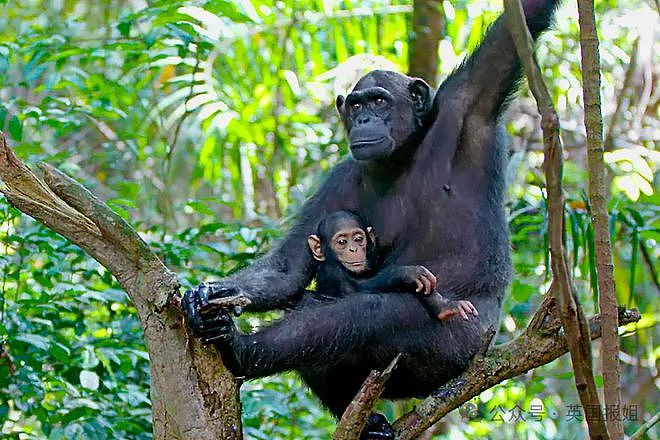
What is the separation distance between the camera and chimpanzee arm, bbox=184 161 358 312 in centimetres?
425

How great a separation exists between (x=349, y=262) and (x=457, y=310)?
2.22 feet

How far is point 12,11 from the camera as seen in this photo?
1016 centimetres

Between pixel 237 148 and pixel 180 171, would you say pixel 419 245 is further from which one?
pixel 180 171

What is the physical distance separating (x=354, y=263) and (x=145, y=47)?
2097 mm

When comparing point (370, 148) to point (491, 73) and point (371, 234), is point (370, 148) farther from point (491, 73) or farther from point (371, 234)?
point (491, 73)

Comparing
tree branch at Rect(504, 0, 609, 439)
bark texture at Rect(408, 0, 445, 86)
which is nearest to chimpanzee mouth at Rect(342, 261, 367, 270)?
tree branch at Rect(504, 0, 609, 439)

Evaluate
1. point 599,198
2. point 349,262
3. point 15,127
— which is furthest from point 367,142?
point 15,127

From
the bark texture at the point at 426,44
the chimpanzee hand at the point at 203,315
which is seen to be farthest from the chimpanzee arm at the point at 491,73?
the bark texture at the point at 426,44

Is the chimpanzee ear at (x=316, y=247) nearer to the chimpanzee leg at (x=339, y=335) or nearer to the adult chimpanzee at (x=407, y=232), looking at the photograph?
the adult chimpanzee at (x=407, y=232)

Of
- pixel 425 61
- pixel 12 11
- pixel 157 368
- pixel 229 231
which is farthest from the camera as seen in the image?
pixel 12 11

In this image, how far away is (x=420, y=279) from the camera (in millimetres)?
3939

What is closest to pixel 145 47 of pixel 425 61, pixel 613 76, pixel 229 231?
pixel 229 231

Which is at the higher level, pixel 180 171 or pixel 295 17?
pixel 180 171

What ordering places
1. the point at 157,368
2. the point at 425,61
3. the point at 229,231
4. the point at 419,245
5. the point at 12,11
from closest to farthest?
1. the point at 157,368
2. the point at 419,245
3. the point at 229,231
4. the point at 425,61
5. the point at 12,11
